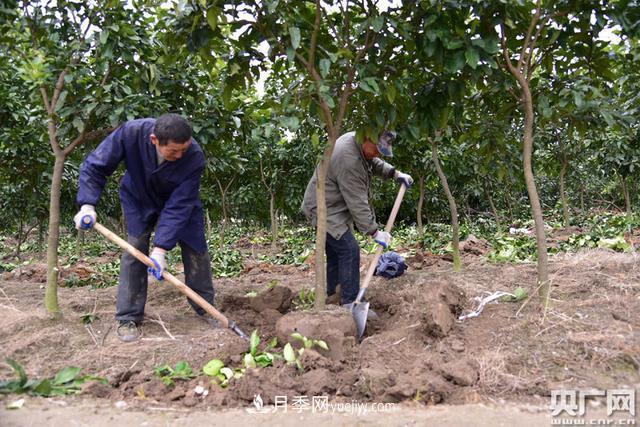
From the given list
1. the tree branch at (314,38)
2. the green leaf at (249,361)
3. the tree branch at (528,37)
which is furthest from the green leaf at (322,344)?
the tree branch at (528,37)

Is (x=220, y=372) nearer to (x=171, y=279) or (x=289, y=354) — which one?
(x=289, y=354)

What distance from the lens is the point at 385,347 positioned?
311 centimetres

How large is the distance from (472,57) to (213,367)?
2.26 metres

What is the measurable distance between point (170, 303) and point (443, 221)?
41.2 feet

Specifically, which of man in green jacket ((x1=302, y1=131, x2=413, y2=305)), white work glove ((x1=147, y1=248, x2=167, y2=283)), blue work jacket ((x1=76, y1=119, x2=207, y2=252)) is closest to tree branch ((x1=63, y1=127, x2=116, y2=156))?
blue work jacket ((x1=76, y1=119, x2=207, y2=252))

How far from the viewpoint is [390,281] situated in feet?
16.8

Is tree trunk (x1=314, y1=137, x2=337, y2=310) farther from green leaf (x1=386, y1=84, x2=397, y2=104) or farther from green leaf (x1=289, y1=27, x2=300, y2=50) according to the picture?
green leaf (x1=289, y1=27, x2=300, y2=50)

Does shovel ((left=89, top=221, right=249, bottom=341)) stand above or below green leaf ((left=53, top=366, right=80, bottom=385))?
above

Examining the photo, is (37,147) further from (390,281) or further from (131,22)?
(390,281)

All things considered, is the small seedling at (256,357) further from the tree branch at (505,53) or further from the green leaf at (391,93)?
the tree branch at (505,53)

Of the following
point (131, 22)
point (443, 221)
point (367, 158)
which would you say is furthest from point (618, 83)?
point (443, 221)

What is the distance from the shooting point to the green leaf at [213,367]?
280 cm

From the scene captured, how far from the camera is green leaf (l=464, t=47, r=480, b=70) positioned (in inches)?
112

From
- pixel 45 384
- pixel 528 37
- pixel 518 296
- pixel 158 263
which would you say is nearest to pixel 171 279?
pixel 158 263
